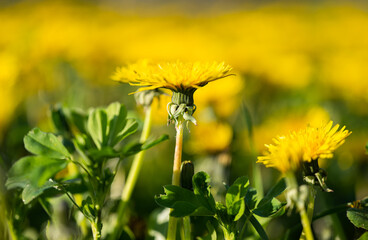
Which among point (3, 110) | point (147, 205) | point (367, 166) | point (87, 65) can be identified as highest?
point (87, 65)

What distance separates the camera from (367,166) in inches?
48.6

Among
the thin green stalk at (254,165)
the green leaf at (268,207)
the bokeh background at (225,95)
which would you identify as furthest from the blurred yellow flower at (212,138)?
the green leaf at (268,207)

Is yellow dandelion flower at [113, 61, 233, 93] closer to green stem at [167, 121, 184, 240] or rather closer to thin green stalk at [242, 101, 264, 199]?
green stem at [167, 121, 184, 240]

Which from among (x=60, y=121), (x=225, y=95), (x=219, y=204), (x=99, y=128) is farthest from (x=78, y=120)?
(x=225, y=95)

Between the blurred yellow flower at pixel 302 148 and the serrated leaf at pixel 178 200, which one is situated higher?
the blurred yellow flower at pixel 302 148

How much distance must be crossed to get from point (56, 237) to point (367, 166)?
35.8 inches

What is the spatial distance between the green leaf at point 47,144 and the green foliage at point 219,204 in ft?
0.50

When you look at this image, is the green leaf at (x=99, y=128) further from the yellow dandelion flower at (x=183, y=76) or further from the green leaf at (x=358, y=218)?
the green leaf at (x=358, y=218)

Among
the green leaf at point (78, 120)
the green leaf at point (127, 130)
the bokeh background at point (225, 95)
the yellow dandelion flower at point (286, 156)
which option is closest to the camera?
the yellow dandelion flower at point (286, 156)

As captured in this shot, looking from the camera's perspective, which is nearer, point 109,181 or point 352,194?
point 109,181

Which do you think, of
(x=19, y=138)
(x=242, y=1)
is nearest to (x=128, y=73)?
(x=19, y=138)

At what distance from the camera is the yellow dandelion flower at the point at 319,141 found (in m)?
0.55

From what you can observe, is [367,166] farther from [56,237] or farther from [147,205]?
[56,237]

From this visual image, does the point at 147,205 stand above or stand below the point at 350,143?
below
